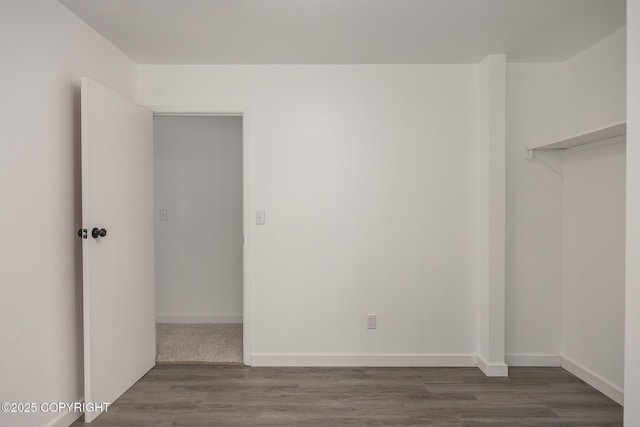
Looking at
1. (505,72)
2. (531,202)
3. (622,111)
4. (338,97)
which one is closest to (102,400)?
(338,97)

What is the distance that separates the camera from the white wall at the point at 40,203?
5.84 feet

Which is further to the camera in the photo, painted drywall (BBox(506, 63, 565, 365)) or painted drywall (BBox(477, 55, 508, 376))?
painted drywall (BBox(506, 63, 565, 365))

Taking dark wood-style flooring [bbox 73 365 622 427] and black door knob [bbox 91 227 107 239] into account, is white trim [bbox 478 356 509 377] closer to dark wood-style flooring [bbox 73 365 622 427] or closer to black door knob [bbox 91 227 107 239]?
dark wood-style flooring [bbox 73 365 622 427]

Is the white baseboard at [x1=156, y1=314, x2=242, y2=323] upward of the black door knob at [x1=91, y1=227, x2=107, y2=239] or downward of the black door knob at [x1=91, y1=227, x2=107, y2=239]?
downward

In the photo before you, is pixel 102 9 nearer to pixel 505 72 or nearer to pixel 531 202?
pixel 505 72

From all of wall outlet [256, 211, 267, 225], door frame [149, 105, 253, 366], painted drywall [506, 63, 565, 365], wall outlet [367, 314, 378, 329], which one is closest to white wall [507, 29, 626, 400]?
painted drywall [506, 63, 565, 365]

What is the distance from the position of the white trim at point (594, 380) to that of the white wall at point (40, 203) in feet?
11.0

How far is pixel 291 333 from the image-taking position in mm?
3045

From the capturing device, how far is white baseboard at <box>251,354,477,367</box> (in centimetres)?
302

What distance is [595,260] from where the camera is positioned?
107 inches

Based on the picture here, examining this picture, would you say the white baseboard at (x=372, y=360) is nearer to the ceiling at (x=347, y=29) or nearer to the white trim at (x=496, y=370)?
the white trim at (x=496, y=370)

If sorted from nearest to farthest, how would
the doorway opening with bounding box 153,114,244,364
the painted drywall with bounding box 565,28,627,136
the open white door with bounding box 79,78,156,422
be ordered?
1. the open white door with bounding box 79,78,156,422
2. the painted drywall with bounding box 565,28,627,136
3. the doorway opening with bounding box 153,114,244,364

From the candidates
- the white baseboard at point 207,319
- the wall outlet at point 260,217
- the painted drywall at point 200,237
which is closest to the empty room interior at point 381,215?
the wall outlet at point 260,217

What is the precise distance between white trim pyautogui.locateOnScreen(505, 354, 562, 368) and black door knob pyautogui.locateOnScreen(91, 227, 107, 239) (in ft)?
9.88
